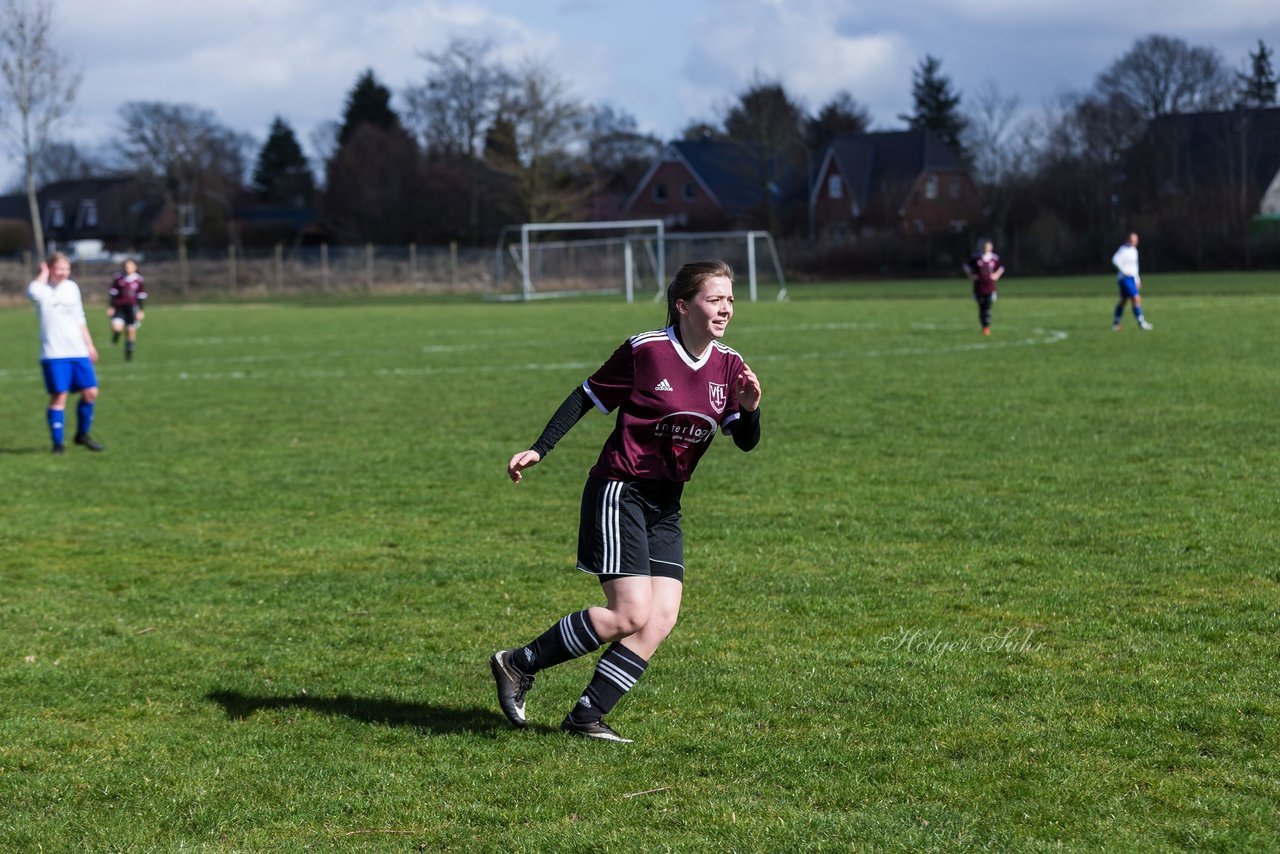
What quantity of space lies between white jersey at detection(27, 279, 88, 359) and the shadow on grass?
943cm

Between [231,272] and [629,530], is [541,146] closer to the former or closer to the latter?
[231,272]

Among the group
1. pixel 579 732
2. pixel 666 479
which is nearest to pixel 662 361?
pixel 666 479

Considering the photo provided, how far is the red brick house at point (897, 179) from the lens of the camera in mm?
85312

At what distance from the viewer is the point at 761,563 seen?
866 centimetres

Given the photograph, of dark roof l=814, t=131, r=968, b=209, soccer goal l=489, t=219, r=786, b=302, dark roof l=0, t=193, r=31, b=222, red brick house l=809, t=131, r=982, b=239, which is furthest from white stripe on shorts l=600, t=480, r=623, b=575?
dark roof l=0, t=193, r=31, b=222

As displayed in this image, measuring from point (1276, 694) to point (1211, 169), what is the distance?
75.8m

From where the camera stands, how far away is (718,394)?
554cm

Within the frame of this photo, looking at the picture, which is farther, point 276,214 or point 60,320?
point 276,214

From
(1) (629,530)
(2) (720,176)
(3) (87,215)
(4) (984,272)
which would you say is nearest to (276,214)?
(3) (87,215)

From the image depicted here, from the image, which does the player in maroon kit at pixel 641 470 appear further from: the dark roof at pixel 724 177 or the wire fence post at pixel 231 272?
the dark roof at pixel 724 177

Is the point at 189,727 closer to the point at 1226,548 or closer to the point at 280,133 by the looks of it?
the point at 1226,548

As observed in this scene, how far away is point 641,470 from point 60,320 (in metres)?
10.9

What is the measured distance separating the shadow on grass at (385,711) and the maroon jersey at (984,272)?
900 inches

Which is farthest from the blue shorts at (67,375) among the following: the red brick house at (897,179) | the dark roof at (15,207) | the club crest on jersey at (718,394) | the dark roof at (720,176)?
the dark roof at (15,207)
